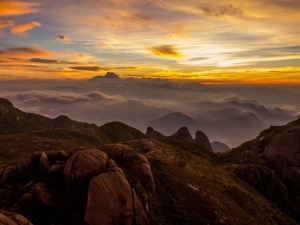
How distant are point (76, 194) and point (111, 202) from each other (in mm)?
4568

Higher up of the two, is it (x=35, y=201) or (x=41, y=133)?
(x=35, y=201)

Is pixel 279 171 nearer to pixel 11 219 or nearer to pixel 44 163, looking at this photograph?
pixel 44 163

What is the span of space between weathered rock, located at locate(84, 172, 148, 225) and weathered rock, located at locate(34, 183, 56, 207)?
17.5 ft

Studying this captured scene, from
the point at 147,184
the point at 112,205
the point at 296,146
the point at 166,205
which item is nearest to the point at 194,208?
the point at 166,205

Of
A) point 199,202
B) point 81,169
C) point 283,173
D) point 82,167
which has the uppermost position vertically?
point 82,167

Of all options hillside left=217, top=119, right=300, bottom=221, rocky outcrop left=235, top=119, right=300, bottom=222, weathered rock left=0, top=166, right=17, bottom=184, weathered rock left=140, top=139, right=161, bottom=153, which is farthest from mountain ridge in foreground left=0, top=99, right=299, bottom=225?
weathered rock left=140, top=139, right=161, bottom=153

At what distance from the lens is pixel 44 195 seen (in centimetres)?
3803

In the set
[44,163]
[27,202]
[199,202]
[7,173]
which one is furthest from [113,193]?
[199,202]

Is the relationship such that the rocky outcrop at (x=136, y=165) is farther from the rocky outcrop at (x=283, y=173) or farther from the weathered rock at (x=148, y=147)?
the rocky outcrop at (x=283, y=173)

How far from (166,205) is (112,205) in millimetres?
12111

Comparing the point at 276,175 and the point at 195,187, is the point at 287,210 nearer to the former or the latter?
the point at 276,175

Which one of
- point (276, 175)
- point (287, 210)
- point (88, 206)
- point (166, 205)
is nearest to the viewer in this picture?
point (88, 206)

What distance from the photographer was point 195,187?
53969 mm

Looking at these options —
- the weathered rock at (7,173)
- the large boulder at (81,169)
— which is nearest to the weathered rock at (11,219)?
the large boulder at (81,169)
